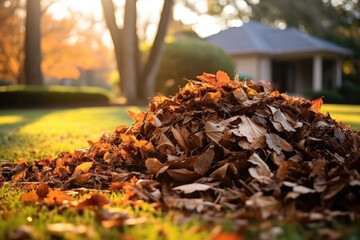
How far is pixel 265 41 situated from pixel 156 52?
14.3 m

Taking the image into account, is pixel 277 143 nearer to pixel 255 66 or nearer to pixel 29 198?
pixel 29 198

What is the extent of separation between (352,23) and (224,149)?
3474cm

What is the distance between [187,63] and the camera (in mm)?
16328

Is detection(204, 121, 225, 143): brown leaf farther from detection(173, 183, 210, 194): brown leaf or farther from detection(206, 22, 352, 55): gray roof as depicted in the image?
detection(206, 22, 352, 55): gray roof

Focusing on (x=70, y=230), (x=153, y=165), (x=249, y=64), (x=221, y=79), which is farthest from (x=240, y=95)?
(x=249, y=64)

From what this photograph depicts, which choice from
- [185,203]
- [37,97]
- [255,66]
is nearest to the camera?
[185,203]

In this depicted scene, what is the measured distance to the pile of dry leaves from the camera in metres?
2.43

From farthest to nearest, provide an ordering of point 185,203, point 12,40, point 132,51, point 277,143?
point 12,40 → point 132,51 → point 277,143 → point 185,203

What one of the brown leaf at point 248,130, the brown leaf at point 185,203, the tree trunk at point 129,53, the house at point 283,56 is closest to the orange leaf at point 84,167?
the brown leaf at point 185,203

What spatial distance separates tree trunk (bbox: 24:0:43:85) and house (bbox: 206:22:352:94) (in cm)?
1084

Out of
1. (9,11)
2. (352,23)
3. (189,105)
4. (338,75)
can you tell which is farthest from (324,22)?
(189,105)

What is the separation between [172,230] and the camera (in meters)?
1.92

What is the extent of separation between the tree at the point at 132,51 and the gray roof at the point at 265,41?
435 inches

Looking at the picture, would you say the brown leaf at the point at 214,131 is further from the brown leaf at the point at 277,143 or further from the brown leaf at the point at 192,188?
the brown leaf at the point at 192,188
